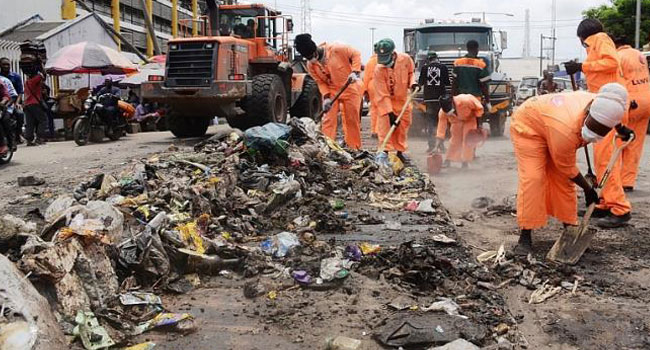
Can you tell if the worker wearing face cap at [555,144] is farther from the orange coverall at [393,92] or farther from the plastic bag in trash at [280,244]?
the orange coverall at [393,92]

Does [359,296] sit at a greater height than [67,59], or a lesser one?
lesser

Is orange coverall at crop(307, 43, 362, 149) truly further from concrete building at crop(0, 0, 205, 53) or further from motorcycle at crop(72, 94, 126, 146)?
concrete building at crop(0, 0, 205, 53)

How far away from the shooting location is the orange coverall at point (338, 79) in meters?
8.68

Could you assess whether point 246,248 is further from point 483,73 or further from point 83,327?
point 483,73

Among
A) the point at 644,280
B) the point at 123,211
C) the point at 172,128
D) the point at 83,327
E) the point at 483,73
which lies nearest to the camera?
the point at 83,327

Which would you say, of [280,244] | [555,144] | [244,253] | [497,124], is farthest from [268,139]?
[497,124]

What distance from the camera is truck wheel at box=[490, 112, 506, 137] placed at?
13492 millimetres

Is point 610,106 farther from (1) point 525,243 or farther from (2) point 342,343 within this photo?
(2) point 342,343

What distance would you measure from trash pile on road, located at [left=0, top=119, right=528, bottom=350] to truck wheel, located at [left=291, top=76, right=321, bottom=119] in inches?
249

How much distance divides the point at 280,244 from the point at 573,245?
1969 mm

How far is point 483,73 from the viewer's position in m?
9.63

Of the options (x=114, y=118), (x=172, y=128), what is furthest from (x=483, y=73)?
(x=114, y=118)

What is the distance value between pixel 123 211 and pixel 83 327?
168cm

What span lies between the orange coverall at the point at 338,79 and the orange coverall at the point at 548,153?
166 inches
